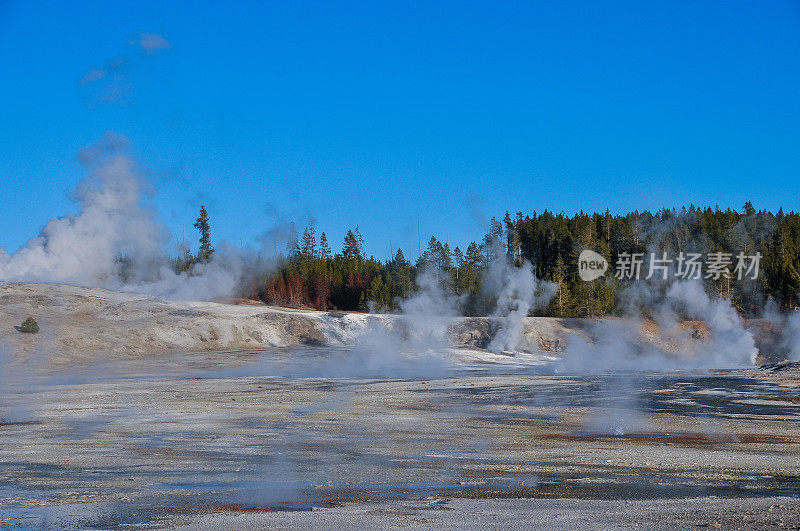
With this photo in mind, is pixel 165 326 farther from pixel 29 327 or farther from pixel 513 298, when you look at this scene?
pixel 513 298

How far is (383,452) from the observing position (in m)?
12.9

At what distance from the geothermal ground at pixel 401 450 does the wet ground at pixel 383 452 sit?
0.18 ft

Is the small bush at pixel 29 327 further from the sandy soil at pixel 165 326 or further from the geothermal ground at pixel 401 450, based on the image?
the geothermal ground at pixel 401 450

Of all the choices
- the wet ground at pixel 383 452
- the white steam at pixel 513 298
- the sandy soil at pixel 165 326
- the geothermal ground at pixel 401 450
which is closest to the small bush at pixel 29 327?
the sandy soil at pixel 165 326

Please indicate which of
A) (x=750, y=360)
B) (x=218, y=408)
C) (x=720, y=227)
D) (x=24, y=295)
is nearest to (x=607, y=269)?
(x=720, y=227)

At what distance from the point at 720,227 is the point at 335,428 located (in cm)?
8722

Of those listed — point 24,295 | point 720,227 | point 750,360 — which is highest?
point 720,227

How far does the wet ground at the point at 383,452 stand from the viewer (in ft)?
28.6

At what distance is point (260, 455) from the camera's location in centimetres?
1256

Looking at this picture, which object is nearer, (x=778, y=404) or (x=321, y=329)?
(x=778, y=404)

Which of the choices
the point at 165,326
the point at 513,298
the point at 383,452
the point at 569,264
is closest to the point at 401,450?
the point at 383,452

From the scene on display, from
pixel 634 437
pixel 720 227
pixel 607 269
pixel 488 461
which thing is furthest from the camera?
pixel 720 227

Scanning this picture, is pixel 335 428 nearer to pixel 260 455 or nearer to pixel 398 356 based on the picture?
pixel 260 455

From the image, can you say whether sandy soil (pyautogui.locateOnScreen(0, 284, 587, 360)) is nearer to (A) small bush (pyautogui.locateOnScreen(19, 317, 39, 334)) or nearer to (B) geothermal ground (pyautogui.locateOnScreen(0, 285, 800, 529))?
(A) small bush (pyautogui.locateOnScreen(19, 317, 39, 334))
